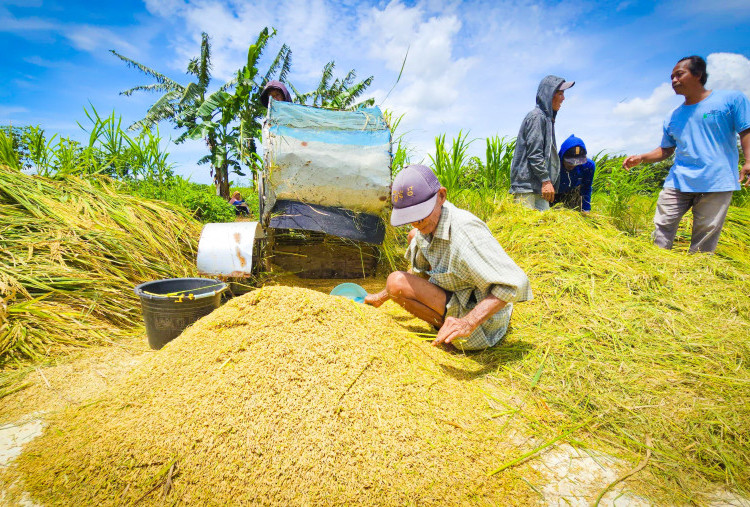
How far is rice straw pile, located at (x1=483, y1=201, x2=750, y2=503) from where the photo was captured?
1259 millimetres

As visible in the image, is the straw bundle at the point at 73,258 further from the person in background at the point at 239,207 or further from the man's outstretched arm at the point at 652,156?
the man's outstretched arm at the point at 652,156

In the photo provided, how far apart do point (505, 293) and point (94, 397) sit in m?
1.83

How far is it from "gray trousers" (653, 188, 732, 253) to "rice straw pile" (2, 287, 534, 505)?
2.41 metres

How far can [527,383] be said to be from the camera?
5.33 feet

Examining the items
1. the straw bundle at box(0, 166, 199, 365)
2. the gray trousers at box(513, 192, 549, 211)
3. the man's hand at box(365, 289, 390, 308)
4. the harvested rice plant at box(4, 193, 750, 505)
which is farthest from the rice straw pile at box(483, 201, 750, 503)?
the straw bundle at box(0, 166, 199, 365)

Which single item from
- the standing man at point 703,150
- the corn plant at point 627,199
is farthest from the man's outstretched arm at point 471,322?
the corn plant at point 627,199

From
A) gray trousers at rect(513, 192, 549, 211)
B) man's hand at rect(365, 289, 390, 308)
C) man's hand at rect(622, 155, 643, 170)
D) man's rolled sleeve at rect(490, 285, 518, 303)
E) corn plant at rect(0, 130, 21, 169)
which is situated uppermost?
corn plant at rect(0, 130, 21, 169)

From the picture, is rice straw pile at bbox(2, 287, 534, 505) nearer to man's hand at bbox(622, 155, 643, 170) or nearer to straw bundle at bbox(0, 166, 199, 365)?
straw bundle at bbox(0, 166, 199, 365)

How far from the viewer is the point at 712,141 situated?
243cm

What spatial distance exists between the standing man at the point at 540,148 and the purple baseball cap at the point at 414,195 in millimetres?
1871

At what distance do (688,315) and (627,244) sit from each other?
35.5 inches

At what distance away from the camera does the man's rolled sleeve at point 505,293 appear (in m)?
1.44

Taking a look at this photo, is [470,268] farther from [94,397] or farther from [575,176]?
[575,176]

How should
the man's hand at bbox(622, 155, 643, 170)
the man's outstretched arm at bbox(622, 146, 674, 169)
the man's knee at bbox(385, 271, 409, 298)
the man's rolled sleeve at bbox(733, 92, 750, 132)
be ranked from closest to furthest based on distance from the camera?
the man's knee at bbox(385, 271, 409, 298) < the man's rolled sleeve at bbox(733, 92, 750, 132) < the man's outstretched arm at bbox(622, 146, 674, 169) < the man's hand at bbox(622, 155, 643, 170)
